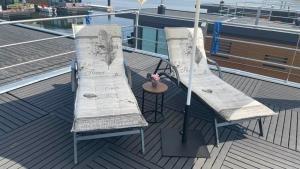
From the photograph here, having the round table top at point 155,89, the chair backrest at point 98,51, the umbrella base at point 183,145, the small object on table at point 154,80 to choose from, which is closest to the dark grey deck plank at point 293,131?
the umbrella base at point 183,145

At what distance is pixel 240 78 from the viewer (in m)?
6.28

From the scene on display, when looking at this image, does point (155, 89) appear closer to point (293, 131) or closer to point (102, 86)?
point (102, 86)

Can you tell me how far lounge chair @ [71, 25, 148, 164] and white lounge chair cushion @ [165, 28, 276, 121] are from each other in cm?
110

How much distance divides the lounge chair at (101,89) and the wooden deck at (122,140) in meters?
0.23

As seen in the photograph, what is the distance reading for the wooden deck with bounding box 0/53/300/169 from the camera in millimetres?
3357

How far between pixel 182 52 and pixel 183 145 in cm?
217

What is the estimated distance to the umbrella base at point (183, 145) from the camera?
3.55 meters

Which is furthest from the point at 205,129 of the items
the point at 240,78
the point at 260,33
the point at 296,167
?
the point at 260,33

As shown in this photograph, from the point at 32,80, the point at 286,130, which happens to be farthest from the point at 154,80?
the point at 32,80

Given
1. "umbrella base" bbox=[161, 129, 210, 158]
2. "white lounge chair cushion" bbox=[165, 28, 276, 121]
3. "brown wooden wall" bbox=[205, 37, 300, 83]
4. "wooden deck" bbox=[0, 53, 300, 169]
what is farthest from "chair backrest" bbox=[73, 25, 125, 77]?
"brown wooden wall" bbox=[205, 37, 300, 83]

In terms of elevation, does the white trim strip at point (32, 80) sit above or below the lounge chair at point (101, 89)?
below

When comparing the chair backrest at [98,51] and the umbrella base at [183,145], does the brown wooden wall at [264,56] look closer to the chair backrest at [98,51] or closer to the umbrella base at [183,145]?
the chair backrest at [98,51]

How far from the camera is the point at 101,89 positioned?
4199 millimetres

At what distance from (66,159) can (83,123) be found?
1.86 ft
